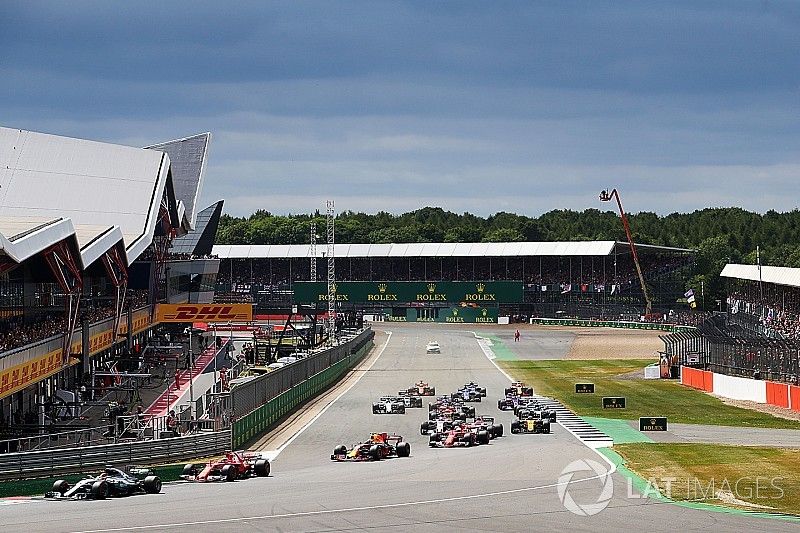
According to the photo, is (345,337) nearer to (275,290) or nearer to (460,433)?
(460,433)

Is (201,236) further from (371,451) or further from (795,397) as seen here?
(371,451)

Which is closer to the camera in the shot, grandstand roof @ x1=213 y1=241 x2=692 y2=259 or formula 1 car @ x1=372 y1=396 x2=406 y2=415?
formula 1 car @ x1=372 y1=396 x2=406 y2=415

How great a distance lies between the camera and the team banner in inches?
6535

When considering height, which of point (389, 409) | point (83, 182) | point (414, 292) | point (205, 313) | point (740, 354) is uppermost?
point (83, 182)

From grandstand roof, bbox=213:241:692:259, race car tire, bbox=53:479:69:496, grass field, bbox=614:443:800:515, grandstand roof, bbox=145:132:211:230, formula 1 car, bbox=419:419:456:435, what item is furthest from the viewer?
grandstand roof, bbox=213:241:692:259

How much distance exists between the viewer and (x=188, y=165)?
130500mm

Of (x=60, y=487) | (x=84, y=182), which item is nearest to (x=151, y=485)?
(x=60, y=487)

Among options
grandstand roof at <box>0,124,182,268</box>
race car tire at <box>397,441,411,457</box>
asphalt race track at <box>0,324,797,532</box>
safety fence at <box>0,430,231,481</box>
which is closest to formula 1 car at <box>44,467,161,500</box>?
asphalt race track at <box>0,324,797,532</box>

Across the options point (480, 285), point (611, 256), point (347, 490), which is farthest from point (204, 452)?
point (611, 256)

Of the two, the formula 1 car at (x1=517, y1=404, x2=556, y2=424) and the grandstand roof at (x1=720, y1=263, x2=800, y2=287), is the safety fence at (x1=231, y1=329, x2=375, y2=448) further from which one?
the grandstand roof at (x1=720, y1=263, x2=800, y2=287)

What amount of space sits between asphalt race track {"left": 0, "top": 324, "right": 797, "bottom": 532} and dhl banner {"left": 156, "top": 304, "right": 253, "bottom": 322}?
153ft

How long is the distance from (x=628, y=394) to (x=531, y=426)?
64.6 feet

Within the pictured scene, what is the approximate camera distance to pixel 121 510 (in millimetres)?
30625

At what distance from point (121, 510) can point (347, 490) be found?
6735 mm
